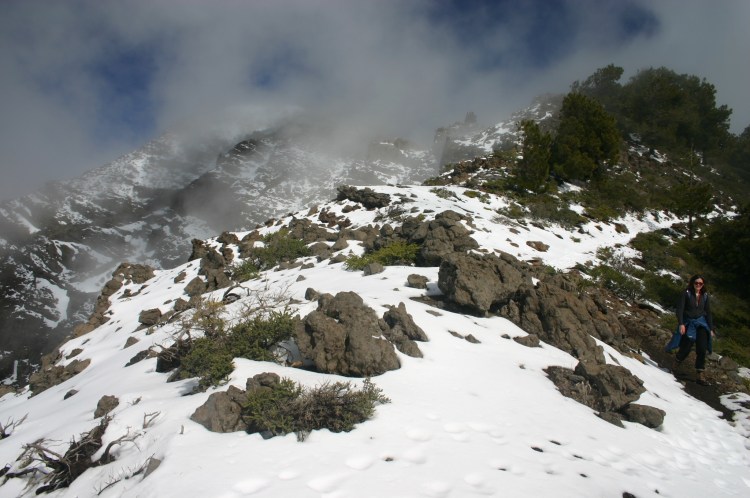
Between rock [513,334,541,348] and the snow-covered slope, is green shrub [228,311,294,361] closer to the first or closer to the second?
rock [513,334,541,348]

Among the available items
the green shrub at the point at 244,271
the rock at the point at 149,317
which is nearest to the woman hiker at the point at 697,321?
the green shrub at the point at 244,271

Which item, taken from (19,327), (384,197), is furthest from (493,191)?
(19,327)

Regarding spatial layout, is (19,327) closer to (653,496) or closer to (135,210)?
(653,496)

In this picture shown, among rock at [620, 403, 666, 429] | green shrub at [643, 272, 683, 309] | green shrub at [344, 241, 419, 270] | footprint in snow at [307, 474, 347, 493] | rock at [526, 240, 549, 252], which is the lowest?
rock at [620, 403, 666, 429]

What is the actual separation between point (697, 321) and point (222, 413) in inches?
356

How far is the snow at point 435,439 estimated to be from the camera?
9.80ft

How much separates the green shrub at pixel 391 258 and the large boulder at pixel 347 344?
18.1 ft

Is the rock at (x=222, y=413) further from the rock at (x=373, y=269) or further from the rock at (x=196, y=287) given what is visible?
the rock at (x=196, y=287)

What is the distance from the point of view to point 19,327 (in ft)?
257

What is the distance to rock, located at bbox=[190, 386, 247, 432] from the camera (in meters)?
3.69

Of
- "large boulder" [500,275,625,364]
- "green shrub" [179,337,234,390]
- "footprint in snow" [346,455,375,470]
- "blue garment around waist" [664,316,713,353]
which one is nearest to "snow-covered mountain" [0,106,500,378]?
"green shrub" [179,337,234,390]

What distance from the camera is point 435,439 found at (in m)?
3.63

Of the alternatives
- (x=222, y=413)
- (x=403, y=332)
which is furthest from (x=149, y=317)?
(x=222, y=413)

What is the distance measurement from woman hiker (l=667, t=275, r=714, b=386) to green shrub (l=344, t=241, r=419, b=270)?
247 inches
